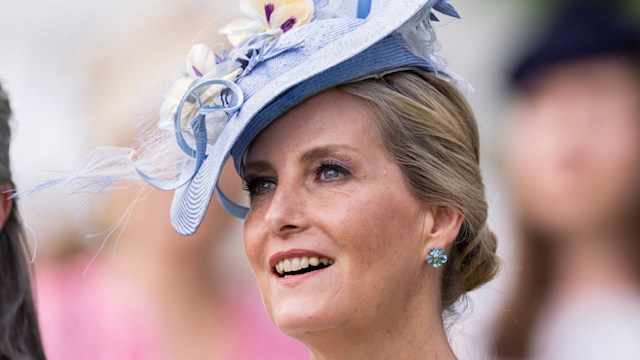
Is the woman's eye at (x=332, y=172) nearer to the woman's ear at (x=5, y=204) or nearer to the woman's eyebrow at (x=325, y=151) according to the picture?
the woman's eyebrow at (x=325, y=151)

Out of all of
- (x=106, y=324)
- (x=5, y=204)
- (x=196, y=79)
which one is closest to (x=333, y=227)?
(x=196, y=79)

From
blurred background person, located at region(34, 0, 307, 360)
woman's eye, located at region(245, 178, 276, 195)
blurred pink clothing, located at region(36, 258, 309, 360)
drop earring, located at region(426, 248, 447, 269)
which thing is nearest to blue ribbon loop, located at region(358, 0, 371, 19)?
woman's eye, located at region(245, 178, 276, 195)

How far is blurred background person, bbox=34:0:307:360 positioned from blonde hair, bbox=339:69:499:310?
1.48 m

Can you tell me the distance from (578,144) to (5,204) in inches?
71.7

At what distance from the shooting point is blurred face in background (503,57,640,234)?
12.5 feet

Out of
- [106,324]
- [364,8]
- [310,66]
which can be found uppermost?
[364,8]

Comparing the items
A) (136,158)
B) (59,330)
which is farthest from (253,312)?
(136,158)

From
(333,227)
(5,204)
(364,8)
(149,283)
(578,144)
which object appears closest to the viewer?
(333,227)

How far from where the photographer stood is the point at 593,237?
3891 millimetres

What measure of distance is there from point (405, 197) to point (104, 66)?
2.35 meters

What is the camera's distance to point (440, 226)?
283 cm

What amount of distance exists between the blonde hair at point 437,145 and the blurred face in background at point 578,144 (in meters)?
0.98

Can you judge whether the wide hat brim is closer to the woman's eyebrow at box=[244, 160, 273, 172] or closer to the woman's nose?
the woman's eyebrow at box=[244, 160, 273, 172]

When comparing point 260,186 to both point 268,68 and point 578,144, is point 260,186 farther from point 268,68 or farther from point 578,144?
point 578,144
